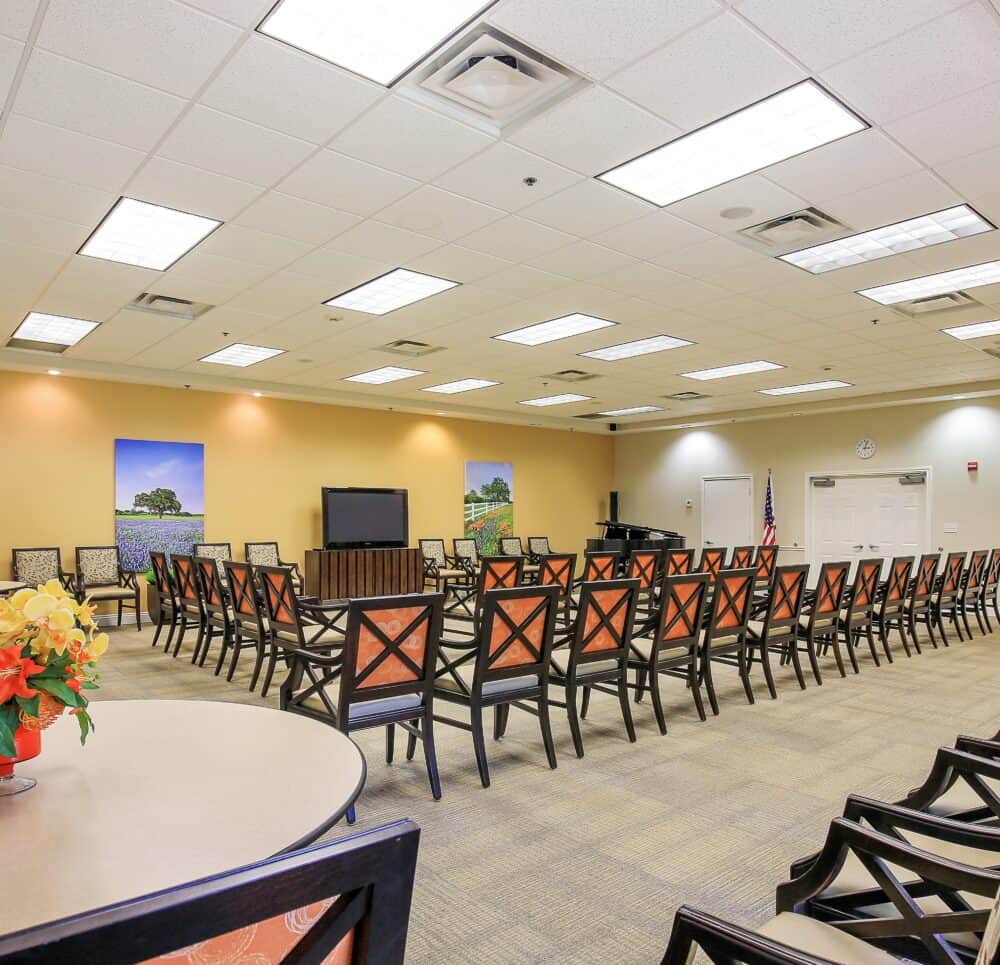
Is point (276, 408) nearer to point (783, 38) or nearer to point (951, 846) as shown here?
point (783, 38)

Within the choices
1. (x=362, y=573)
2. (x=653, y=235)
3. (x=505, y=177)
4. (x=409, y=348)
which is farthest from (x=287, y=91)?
(x=362, y=573)

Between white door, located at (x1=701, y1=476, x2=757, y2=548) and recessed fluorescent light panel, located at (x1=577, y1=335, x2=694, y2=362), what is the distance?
554cm

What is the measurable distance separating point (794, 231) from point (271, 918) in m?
4.87

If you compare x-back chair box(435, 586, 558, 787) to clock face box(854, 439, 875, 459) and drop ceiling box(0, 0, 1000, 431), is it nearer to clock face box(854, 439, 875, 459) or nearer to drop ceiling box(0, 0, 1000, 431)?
drop ceiling box(0, 0, 1000, 431)

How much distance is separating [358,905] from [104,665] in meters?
6.80

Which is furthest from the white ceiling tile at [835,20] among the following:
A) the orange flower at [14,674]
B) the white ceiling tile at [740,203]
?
the orange flower at [14,674]

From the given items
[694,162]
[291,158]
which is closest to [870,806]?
[694,162]

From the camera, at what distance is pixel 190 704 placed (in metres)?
2.04

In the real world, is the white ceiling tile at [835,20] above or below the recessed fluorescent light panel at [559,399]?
above

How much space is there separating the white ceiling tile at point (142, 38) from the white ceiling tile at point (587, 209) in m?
1.94

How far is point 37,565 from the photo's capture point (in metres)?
8.43

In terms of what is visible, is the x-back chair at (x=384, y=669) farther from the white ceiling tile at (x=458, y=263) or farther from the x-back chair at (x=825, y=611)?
the x-back chair at (x=825, y=611)

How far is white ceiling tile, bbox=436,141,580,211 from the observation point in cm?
371

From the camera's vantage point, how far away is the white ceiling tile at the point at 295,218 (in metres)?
4.28
